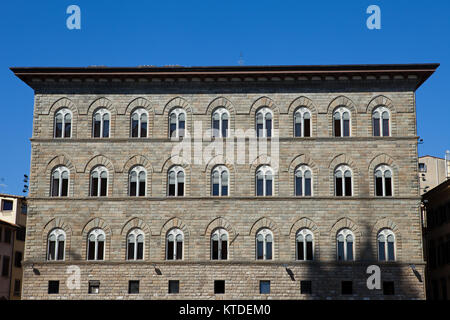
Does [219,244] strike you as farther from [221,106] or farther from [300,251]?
[221,106]

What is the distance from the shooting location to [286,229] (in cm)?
3828

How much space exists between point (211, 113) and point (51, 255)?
12990 millimetres

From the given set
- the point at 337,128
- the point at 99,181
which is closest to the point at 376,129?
the point at 337,128

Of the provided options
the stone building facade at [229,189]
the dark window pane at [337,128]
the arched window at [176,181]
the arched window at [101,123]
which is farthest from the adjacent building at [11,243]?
the dark window pane at [337,128]

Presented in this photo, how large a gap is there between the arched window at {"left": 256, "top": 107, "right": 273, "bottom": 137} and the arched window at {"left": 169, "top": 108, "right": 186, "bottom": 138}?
4588 millimetres

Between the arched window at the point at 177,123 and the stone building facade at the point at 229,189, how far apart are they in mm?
215

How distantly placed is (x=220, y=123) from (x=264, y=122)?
2.72 meters

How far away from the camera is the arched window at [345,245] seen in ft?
125

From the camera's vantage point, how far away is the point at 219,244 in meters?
38.4

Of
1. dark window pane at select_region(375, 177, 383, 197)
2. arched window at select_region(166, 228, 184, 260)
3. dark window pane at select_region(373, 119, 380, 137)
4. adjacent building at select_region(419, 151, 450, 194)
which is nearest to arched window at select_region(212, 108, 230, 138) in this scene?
arched window at select_region(166, 228, 184, 260)

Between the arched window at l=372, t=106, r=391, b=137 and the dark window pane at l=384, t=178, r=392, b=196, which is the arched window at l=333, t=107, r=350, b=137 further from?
the dark window pane at l=384, t=178, r=392, b=196

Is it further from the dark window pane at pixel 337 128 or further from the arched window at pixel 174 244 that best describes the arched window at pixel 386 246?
the arched window at pixel 174 244
